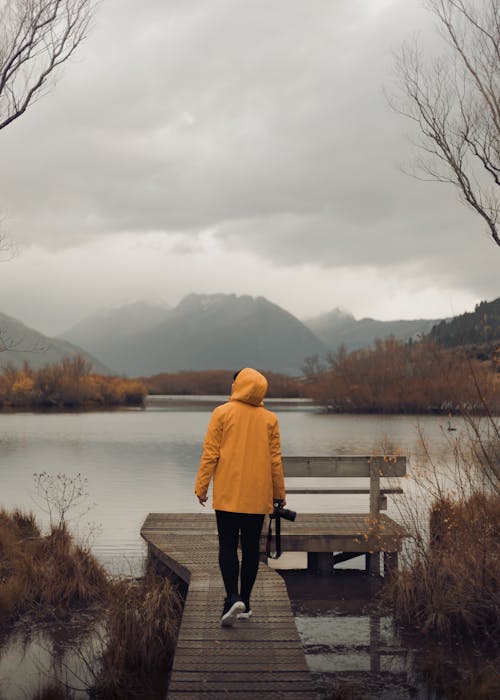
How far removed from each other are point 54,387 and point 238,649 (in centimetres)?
6888

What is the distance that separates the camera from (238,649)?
6164 millimetres

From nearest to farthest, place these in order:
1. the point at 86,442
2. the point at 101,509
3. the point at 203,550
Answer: the point at 203,550 → the point at 101,509 → the point at 86,442

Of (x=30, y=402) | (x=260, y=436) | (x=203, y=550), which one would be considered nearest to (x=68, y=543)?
(x=203, y=550)

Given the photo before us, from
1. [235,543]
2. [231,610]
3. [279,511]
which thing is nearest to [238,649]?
[231,610]

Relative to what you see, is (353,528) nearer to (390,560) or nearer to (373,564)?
(390,560)

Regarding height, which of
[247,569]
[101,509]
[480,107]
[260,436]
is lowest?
[101,509]

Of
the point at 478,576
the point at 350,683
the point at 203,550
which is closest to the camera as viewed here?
the point at 350,683

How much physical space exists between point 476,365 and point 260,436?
4291 millimetres

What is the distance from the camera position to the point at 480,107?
11.2 meters

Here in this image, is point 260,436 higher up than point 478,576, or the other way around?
point 260,436

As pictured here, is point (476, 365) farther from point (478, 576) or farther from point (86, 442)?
point (86, 442)

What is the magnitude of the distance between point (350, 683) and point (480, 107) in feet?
25.7

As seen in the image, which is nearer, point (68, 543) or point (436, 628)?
point (436, 628)

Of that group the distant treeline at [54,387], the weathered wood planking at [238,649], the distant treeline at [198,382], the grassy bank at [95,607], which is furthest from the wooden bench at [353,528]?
the distant treeline at [198,382]
